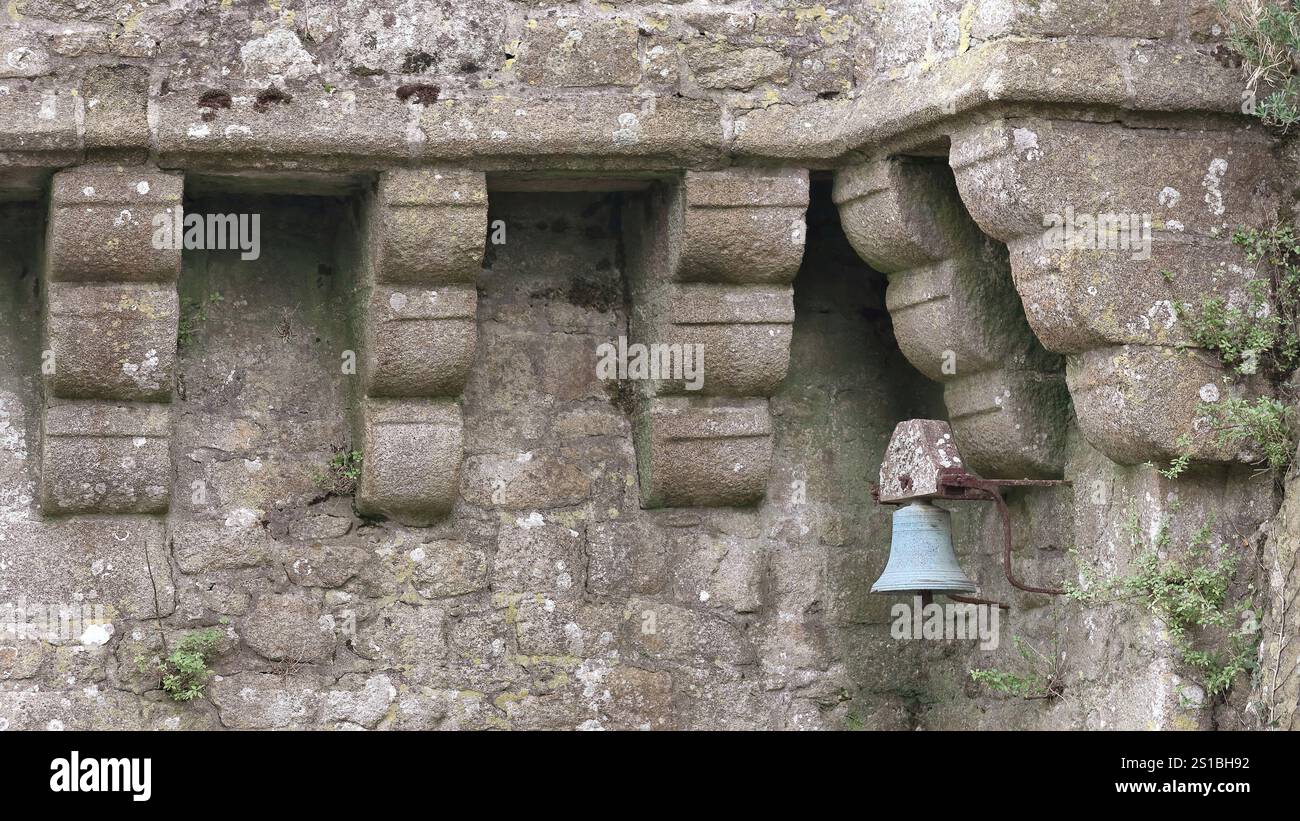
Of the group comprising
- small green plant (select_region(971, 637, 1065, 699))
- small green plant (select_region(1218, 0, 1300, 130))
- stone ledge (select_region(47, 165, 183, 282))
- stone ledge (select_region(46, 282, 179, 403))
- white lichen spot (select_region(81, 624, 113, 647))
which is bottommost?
A: small green plant (select_region(971, 637, 1065, 699))

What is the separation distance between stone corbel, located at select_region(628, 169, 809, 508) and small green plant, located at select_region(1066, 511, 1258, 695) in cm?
123

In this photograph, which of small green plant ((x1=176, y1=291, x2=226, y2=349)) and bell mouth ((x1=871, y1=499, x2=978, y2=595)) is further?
small green plant ((x1=176, y1=291, x2=226, y2=349))

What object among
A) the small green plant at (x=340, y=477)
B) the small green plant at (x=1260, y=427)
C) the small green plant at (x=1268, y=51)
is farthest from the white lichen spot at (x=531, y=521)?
the small green plant at (x=1268, y=51)

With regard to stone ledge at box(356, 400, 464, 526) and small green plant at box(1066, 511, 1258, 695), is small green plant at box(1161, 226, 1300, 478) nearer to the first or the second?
small green plant at box(1066, 511, 1258, 695)

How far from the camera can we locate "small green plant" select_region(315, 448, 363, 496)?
19.4ft

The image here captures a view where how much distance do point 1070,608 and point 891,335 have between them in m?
1.17

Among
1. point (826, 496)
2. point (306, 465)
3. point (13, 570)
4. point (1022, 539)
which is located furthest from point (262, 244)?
point (1022, 539)

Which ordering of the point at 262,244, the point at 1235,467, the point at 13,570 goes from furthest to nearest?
the point at 262,244, the point at 13,570, the point at 1235,467

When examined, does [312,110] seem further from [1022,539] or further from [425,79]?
[1022,539]

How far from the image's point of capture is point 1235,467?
17.2 feet

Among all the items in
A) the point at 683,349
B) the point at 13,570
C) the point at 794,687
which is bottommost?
the point at 794,687

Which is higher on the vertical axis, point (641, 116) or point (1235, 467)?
point (641, 116)

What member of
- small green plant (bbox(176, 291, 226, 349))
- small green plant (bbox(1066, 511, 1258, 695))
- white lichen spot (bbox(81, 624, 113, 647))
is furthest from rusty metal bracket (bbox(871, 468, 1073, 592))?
white lichen spot (bbox(81, 624, 113, 647))

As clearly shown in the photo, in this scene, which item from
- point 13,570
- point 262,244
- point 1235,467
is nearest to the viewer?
point 1235,467
